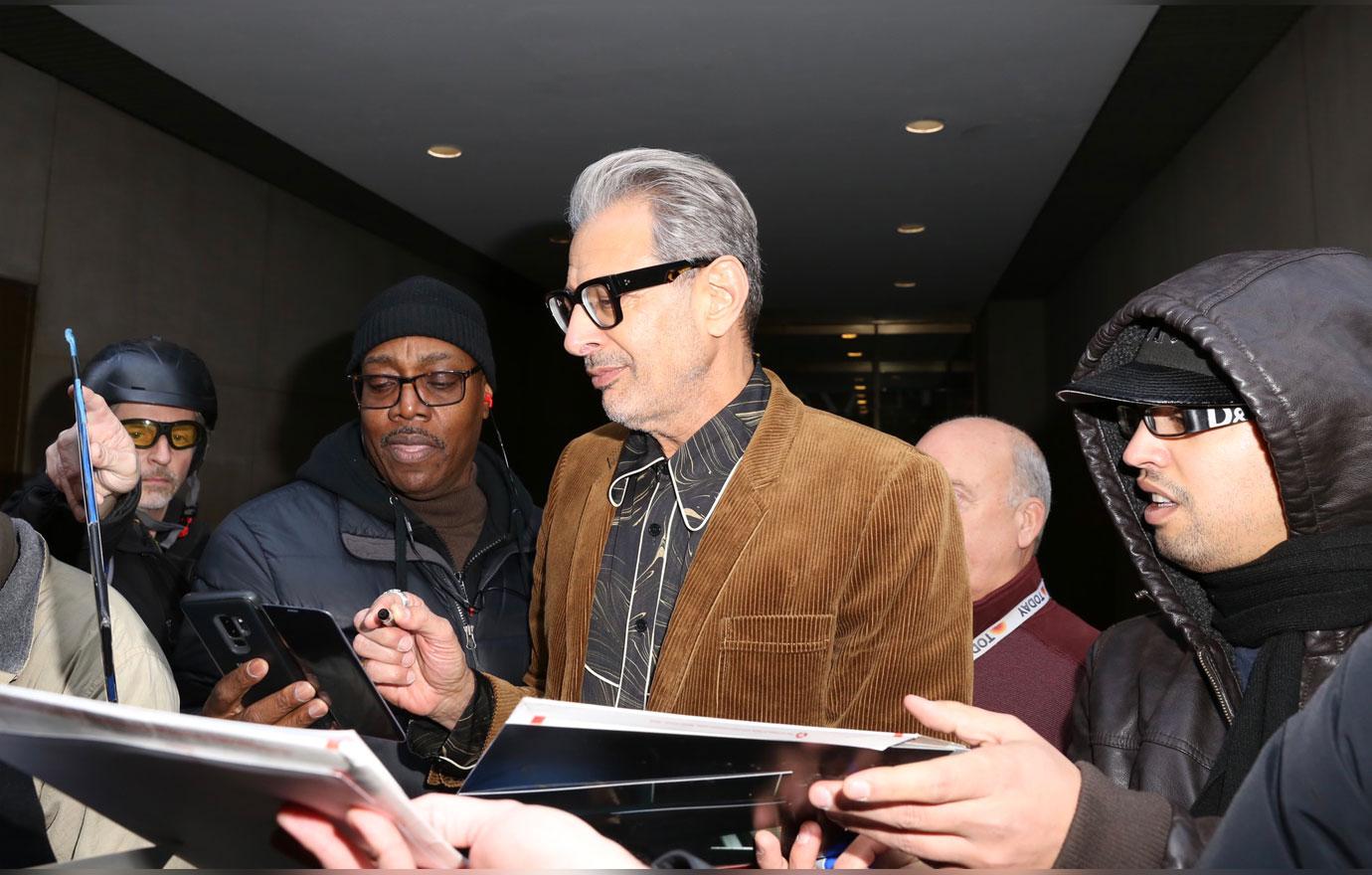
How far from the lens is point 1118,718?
1.69 m

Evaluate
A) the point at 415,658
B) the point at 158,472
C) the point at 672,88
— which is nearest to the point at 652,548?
the point at 415,658

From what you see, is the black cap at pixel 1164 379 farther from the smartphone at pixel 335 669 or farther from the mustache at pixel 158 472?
the mustache at pixel 158 472

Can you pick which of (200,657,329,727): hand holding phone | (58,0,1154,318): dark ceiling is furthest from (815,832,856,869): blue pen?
(58,0,1154,318): dark ceiling

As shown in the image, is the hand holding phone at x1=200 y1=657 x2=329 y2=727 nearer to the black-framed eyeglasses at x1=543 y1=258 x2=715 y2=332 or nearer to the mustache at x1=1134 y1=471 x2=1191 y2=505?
the black-framed eyeglasses at x1=543 y1=258 x2=715 y2=332

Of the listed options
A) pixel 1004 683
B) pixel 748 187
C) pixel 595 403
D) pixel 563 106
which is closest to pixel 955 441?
pixel 1004 683

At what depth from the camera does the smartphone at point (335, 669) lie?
1578mm

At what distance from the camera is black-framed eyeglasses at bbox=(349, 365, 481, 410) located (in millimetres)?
2555

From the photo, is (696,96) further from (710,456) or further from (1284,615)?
(1284,615)

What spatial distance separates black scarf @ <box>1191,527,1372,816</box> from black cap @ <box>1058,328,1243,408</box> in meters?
0.23

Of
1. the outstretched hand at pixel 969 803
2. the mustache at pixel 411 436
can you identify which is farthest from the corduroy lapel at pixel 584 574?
the outstretched hand at pixel 969 803

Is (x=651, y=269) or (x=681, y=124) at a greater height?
(x=681, y=124)

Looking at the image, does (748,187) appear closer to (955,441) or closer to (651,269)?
(955,441)

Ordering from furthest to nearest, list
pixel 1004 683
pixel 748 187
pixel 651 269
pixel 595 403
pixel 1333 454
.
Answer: pixel 595 403
pixel 748 187
pixel 1004 683
pixel 651 269
pixel 1333 454

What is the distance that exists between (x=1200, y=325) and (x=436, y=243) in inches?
330
